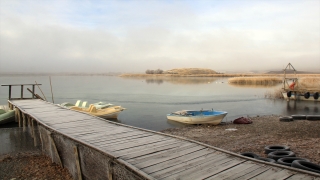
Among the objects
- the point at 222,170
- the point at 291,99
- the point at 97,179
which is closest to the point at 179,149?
the point at 222,170

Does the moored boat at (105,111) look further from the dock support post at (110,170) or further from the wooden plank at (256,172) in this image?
the wooden plank at (256,172)

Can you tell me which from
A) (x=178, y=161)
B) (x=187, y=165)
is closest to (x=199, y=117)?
(x=178, y=161)

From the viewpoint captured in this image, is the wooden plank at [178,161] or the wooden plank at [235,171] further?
the wooden plank at [178,161]

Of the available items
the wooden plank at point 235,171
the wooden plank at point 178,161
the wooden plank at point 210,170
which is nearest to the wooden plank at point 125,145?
the wooden plank at point 178,161

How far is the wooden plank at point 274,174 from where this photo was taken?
185 inches

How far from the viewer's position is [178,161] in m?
5.58

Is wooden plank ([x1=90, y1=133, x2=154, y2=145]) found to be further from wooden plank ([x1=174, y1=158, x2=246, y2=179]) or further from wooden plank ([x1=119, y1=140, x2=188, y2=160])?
wooden plank ([x1=174, y1=158, x2=246, y2=179])

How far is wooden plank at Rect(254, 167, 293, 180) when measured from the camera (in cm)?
469

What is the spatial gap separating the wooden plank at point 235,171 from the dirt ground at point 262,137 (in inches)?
179

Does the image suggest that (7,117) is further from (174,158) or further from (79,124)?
(174,158)

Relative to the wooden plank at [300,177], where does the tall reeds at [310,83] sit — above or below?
above

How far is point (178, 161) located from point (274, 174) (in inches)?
73.7

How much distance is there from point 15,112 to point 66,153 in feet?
47.6

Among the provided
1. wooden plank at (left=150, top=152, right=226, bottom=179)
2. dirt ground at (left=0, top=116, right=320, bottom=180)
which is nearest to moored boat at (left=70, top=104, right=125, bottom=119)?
dirt ground at (left=0, top=116, right=320, bottom=180)
